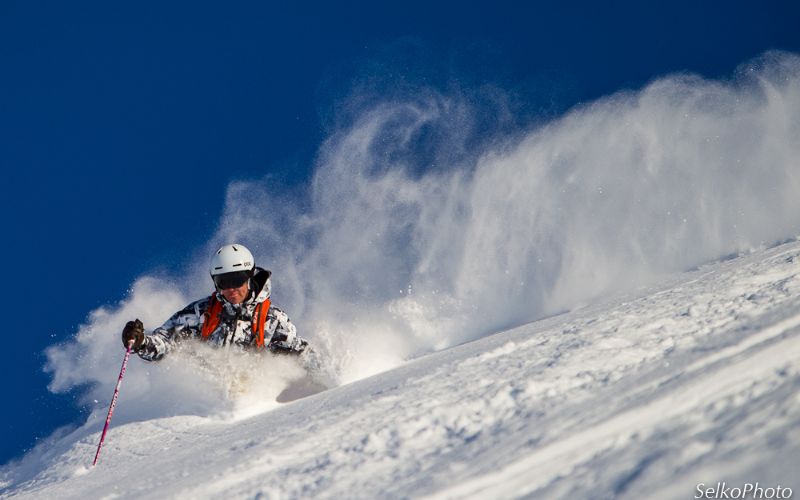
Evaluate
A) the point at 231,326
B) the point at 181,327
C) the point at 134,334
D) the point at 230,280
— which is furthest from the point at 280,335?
the point at 134,334

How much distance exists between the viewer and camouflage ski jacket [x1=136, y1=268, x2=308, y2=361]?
17.0 feet

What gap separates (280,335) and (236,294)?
55 cm

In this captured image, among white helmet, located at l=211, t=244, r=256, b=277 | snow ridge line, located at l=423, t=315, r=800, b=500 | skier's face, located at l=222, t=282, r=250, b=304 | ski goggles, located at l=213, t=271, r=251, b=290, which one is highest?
white helmet, located at l=211, t=244, r=256, b=277

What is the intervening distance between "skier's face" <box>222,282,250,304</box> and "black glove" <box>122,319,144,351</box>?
2.20 feet

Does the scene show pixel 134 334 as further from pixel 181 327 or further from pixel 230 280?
pixel 230 280

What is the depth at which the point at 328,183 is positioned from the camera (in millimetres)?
11055

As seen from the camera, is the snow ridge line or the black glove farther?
the black glove

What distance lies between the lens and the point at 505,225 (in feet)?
27.0

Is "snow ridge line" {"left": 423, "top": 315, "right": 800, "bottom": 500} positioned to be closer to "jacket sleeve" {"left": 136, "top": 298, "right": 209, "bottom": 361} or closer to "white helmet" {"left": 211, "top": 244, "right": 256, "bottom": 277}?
"white helmet" {"left": 211, "top": 244, "right": 256, "bottom": 277}

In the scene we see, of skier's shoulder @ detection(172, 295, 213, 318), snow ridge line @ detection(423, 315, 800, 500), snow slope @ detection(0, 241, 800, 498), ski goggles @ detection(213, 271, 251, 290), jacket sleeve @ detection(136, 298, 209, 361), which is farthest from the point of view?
skier's shoulder @ detection(172, 295, 213, 318)

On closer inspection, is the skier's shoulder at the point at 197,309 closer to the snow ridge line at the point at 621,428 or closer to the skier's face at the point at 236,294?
the skier's face at the point at 236,294

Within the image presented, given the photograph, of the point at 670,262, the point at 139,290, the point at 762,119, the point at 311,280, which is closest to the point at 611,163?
the point at 762,119

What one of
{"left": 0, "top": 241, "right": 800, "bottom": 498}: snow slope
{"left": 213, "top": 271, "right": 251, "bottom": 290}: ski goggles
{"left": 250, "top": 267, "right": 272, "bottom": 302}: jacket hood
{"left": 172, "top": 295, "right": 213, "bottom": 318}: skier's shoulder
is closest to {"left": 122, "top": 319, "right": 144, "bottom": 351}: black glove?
{"left": 172, "top": 295, "right": 213, "bottom": 318}: skier's shoulder

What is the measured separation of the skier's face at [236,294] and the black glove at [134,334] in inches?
26.4
